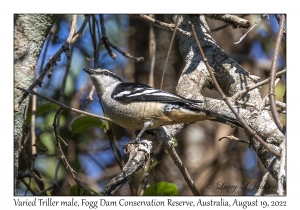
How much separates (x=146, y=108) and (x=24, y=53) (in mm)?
1285

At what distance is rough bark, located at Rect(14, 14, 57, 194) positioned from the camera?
3.62m

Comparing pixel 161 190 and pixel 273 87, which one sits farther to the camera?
pixel 161 190

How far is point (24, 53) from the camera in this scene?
143 inches

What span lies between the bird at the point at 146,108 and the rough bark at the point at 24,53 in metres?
0.96

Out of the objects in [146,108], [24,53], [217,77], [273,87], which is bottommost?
[146,108]

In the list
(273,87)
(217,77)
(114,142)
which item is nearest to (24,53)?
(114,142)

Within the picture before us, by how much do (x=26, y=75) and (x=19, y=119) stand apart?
401mm

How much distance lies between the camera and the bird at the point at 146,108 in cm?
388

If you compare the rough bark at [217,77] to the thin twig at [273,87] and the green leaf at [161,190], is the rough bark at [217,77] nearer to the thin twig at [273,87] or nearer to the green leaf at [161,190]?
the green leaf at [161,190]

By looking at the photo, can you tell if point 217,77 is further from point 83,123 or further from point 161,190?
point 83,123

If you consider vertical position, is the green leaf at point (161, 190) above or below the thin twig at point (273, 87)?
below

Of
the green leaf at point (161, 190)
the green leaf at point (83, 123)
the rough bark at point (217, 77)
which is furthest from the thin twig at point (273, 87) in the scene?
the green leaf at point (83, 123)

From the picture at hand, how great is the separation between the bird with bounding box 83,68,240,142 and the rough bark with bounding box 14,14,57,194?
96 centimetres

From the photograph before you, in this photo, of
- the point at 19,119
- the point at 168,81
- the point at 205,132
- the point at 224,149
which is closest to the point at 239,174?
the point at 224,149
